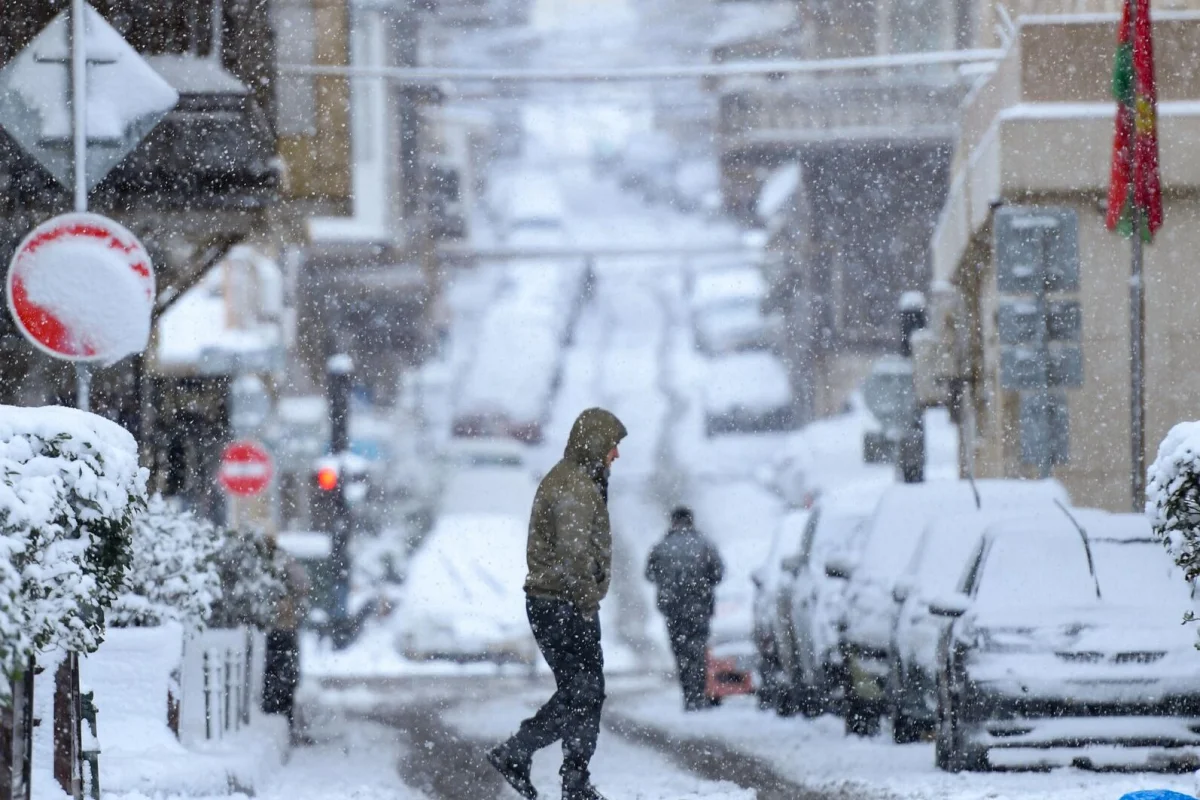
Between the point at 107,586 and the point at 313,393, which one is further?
the point at 313,393

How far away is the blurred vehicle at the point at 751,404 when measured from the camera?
61.6 meters

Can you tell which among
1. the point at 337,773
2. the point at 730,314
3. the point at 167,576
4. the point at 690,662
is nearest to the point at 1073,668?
the point at 337,773

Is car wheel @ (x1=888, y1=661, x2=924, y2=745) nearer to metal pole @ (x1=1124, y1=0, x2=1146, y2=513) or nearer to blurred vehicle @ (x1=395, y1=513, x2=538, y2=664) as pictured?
metal pole @ (x1=1124, y1=0, x2=1146, y2=513)

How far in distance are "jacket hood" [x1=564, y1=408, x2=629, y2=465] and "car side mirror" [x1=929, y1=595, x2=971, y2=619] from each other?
2579 mm

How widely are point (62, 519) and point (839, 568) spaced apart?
350 inches

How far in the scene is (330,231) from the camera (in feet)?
156

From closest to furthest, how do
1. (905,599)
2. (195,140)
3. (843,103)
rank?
(905,599) < (195,140) < (843,103)

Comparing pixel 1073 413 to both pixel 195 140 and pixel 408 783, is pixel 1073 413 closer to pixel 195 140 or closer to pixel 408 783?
pixel 195 140

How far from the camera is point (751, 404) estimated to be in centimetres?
6162

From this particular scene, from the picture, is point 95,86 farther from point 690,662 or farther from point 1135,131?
point 1135,131

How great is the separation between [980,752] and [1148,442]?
9838mm

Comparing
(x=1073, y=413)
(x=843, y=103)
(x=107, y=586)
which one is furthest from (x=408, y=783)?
(x=843, y=103)

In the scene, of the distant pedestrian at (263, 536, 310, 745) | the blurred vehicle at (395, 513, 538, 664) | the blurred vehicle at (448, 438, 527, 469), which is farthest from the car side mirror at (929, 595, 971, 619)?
the blurred vehicle at (448, 438, 527, 469)

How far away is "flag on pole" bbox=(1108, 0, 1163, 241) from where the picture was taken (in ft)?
57.3
